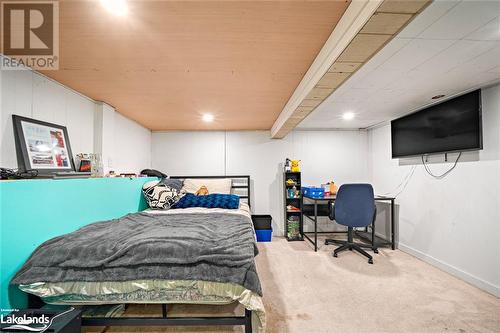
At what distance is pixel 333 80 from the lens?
69.1 inches

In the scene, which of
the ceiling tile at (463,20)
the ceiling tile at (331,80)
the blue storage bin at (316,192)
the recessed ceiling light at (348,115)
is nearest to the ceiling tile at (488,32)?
the ceiling tile at (463,20)

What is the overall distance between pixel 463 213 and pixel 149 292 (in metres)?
3.41

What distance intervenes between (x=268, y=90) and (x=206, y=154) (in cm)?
240

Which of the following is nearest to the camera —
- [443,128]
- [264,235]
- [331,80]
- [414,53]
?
[414,53]

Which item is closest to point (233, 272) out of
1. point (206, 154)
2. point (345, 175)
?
point (206, 154)

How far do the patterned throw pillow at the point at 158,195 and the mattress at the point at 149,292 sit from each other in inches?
65.8

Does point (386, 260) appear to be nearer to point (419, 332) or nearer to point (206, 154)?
point (419, 332)

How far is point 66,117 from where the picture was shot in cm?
220

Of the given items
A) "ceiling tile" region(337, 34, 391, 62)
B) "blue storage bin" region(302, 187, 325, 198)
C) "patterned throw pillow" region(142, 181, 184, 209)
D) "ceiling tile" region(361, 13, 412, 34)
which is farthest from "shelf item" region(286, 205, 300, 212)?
"ceiling tile" region(361, 13, 412, 34)

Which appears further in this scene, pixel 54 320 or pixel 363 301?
pixel 363 301

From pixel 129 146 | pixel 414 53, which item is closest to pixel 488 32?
pixel 414 53

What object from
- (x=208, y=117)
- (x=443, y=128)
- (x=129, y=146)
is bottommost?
(x=129, y=146)

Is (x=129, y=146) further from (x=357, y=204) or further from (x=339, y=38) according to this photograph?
(x=357, y=204)

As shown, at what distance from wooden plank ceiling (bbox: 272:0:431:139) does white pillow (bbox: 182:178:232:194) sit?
253cm
